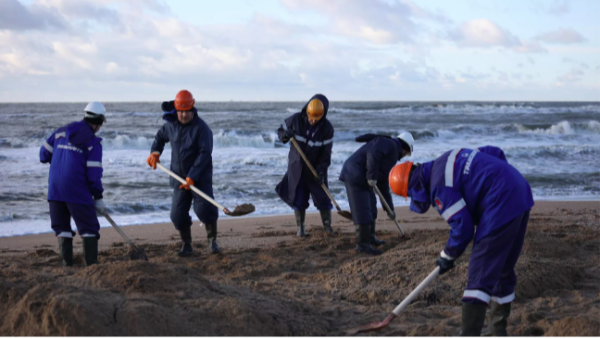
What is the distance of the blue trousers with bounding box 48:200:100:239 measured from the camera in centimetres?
565

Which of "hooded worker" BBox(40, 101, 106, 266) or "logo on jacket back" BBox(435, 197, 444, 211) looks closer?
"logo on jacket back" BBox(435, 197, 444, 211)

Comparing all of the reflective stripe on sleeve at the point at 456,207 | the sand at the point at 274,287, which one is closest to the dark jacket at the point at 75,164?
the sand at the point at 274,287

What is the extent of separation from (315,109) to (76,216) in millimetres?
3336

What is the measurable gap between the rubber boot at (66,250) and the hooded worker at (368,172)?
315cm

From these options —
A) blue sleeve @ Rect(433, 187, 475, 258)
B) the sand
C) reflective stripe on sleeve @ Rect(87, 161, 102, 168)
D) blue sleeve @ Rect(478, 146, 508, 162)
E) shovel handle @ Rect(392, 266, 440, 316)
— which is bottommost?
the sand

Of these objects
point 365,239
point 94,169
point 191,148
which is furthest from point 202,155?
point 365,239

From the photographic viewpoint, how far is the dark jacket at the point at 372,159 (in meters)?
6.38

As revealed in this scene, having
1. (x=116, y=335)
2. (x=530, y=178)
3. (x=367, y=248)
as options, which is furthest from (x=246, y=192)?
(x=116, y=335)

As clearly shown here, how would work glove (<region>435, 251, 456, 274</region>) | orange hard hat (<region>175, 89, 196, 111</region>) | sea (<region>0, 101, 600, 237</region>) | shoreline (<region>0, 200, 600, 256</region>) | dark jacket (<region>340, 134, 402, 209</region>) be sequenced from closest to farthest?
work glove (<region>435, 251, 456, 274</region>) → dark jacket (<region>340, 134, 402, 209</region>) → orange hard hat (<region>175, 89, 196, 111</region>) → shoreline (<region>0, 200, 600, 256</region>) → sea (<region>0, 101, 600, 237</region>)

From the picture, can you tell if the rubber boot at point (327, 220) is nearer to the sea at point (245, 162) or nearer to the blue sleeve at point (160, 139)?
the sea at point (245, 162)

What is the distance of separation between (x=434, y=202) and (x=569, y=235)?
450 centimetres

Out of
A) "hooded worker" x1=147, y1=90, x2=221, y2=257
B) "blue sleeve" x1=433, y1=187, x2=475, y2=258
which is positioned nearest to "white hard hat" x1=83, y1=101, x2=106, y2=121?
"hooded worker" x1=147, y1=90, x2=221, y2=257

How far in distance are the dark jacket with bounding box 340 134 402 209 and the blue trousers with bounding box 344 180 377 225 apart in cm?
7

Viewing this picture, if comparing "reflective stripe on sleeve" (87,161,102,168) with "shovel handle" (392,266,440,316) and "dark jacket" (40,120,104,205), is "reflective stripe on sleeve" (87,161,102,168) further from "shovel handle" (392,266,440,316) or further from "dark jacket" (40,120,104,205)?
"shovel handle" (392,266,440,316)
